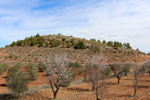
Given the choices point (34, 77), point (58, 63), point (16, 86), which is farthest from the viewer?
point (34, 77)

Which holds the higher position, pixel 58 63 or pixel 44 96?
pixel 58 63

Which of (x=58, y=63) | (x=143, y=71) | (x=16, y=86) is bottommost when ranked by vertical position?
(x=143, y=71)

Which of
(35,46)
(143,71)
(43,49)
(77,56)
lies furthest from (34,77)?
(35,46)

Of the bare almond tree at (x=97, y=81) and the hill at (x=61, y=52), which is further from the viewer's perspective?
the hill at (x=61, y=52)

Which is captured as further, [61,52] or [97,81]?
[61,52]

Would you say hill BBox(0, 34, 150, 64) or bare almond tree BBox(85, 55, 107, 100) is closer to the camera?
bare almond tree BBox(85, 55, 107, 100)

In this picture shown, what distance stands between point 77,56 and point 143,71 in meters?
31.9

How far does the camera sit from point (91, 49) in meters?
74.1

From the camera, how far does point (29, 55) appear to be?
66.8m

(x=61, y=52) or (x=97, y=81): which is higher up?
(x=61, y=52)

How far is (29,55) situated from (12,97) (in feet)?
171

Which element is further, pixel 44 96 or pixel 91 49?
pixel 91 49

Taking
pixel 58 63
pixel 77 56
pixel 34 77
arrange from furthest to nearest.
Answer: pixel 77 56 → pixel 34 77 → pixel 58 63

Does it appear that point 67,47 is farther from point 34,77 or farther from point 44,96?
point 44,96
